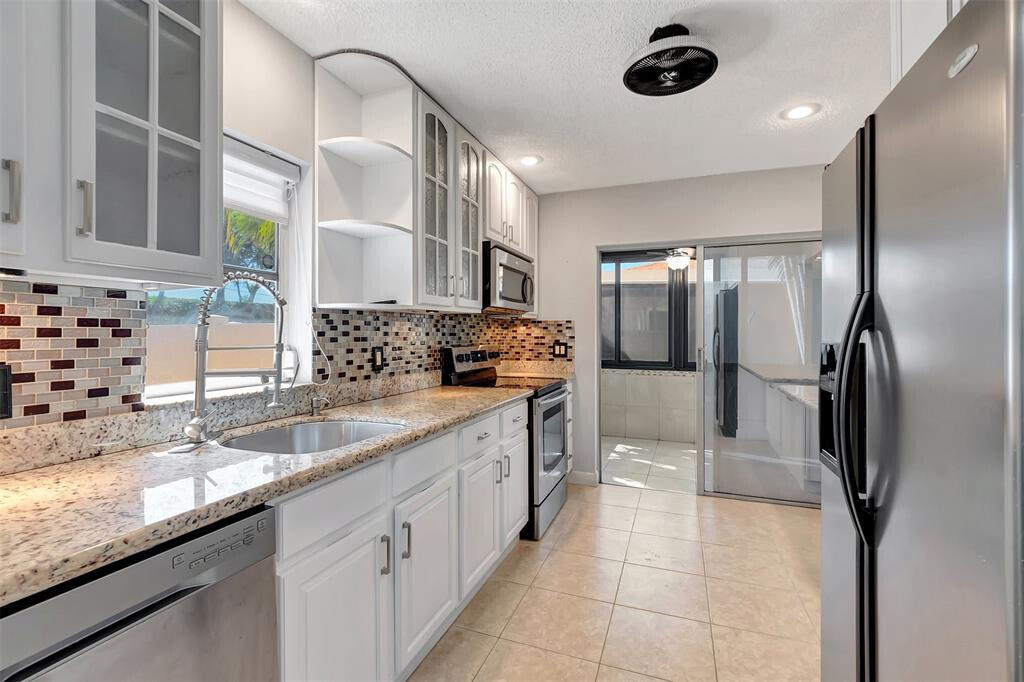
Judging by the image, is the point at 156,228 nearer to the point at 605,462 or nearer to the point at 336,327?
the point at 336,327

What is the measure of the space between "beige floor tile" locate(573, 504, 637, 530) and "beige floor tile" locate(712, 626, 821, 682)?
3.40 ft

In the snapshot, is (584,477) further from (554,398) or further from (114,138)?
(114,138)

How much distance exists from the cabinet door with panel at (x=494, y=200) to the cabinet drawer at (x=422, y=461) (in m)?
1.53

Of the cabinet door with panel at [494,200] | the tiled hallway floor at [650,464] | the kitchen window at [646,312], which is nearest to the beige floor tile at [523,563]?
the tiled hallway floor at [650,464]

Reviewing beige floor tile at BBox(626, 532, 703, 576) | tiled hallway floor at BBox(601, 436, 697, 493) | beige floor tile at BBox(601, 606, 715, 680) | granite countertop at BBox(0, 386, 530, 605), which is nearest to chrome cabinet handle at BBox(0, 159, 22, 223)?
granite countertop at BBox(0, 386, 530, 605)

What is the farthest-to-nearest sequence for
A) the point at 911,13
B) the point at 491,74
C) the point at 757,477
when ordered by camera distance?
the point at 757,477 < the point at 491,74 < the point at 911,13

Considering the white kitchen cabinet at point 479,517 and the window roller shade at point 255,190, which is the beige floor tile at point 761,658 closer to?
the white kitchen cabinet at point 479,517

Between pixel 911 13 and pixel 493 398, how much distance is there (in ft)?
6.36

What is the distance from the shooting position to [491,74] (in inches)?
80.0

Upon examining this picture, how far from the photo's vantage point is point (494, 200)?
2996 millimetres

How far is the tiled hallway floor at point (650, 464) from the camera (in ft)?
12.3

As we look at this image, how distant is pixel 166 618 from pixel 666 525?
2.75 metres

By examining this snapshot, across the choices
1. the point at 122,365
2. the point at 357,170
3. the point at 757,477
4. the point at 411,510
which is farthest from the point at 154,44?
the point at 757,477

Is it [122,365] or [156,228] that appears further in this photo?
[122,365]
